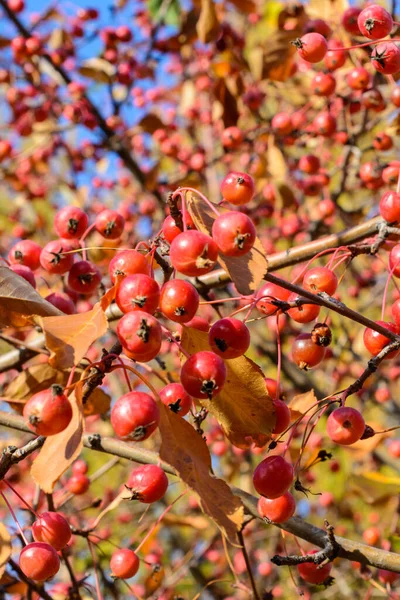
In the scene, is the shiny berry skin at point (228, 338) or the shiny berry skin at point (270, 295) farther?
the shiny berry skin at point (270, 295)

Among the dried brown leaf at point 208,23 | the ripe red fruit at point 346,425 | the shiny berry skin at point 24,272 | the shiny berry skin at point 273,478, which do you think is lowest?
the ripe red fruit at point 346,425

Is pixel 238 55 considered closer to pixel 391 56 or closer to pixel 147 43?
pixel 147 43

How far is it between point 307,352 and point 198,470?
1.78ft

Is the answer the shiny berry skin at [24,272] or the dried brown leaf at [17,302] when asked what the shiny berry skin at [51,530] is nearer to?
the dried brown leaf at [17,302]

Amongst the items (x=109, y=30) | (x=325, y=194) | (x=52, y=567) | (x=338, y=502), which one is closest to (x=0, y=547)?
(x=52, y=567)

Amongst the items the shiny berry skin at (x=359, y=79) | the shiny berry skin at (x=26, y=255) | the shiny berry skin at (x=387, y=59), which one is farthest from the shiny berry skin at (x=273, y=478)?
the shiny berry skin at (x=359, y=79)

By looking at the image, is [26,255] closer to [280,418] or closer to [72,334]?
[72,334]

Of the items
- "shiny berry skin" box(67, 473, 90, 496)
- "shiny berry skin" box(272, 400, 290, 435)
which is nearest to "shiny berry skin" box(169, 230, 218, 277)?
"shiny berry skin" box(272, 400, 290, 435)

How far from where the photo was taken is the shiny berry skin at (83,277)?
2.04 metres

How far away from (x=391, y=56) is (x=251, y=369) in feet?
3.78

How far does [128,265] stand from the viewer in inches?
59.1

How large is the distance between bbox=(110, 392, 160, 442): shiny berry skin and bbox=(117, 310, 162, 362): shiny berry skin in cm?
11

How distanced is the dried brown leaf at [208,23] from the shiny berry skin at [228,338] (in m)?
2.66

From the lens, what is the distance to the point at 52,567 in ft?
5.21
